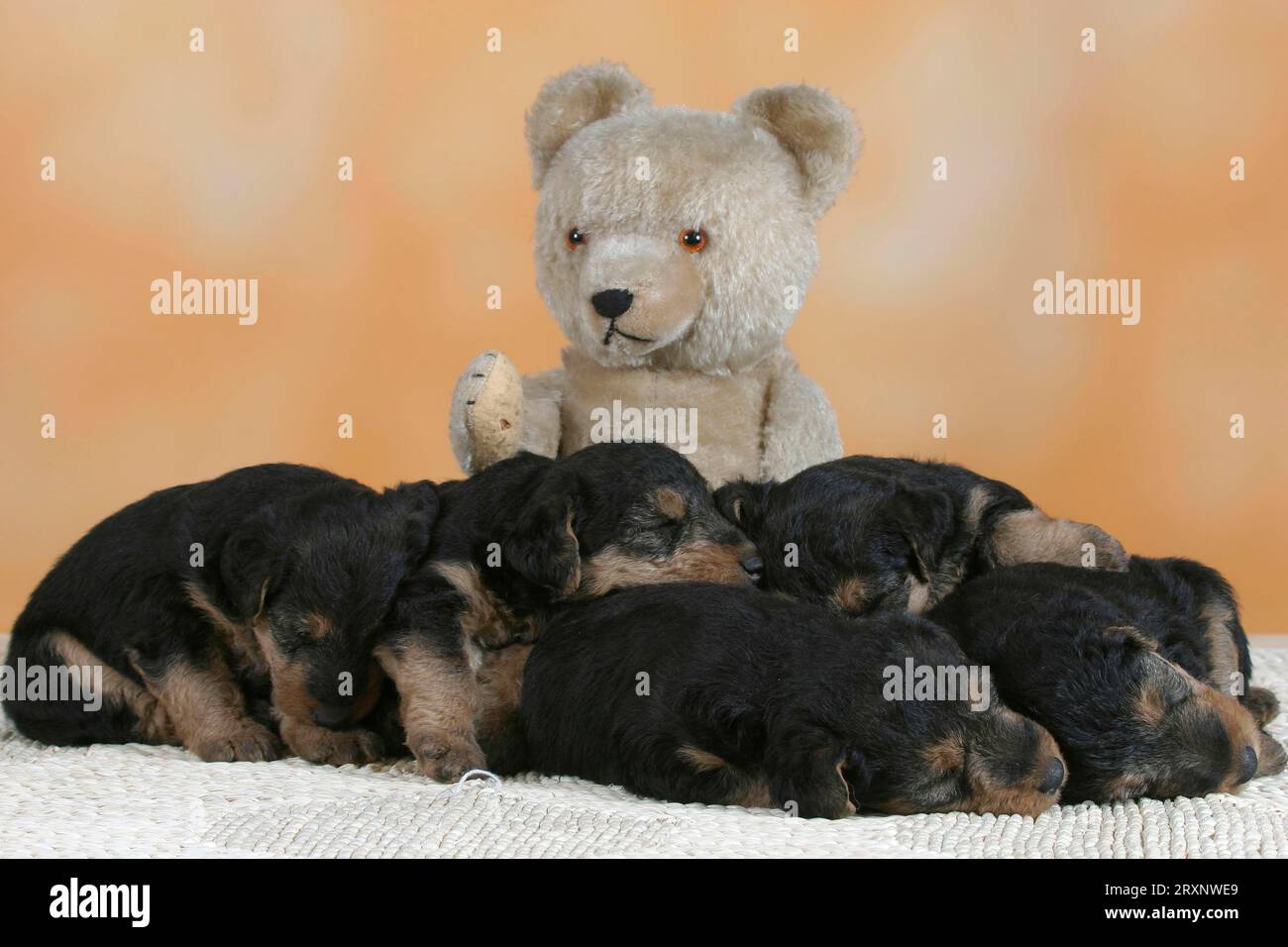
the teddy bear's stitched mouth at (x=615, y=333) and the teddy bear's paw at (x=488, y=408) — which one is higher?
the teddy bear's stitched mouth at (x=615, y=333)

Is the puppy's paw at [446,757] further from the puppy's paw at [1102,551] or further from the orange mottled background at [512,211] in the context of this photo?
the orange mottled background at [512,211]

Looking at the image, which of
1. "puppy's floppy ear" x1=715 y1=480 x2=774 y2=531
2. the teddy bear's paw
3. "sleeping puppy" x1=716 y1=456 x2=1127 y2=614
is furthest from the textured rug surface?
the teddy bear's paw

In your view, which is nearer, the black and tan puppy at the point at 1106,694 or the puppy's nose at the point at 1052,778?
the puppy's nose at the point at 1052,778

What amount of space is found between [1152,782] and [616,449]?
161cm

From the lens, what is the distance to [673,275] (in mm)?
4934

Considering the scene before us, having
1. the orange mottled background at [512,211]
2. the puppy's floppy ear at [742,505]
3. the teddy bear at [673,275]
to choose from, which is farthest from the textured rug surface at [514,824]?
the orange mottled background at [512,211]

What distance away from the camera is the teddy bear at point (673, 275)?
194 inches

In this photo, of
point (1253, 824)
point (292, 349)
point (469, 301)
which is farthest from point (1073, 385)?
point (1253, 824)

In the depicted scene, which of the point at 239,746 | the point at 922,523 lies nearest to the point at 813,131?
the point at 922,523

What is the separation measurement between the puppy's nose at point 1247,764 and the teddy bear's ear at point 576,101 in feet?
9.72

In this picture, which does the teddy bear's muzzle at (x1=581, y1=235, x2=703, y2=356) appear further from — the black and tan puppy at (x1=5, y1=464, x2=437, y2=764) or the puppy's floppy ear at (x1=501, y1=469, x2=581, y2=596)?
the puppy's floppy ear at (x1=501, y1=469, x2=581, y2=596)

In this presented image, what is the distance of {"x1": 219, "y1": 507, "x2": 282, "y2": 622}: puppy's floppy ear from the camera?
4031 millimetres

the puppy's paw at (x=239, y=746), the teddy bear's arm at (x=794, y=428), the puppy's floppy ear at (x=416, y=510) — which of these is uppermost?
the teddy bear's arm at (x=794, y=428)

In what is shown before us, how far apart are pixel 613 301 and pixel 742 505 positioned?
0.93 m
